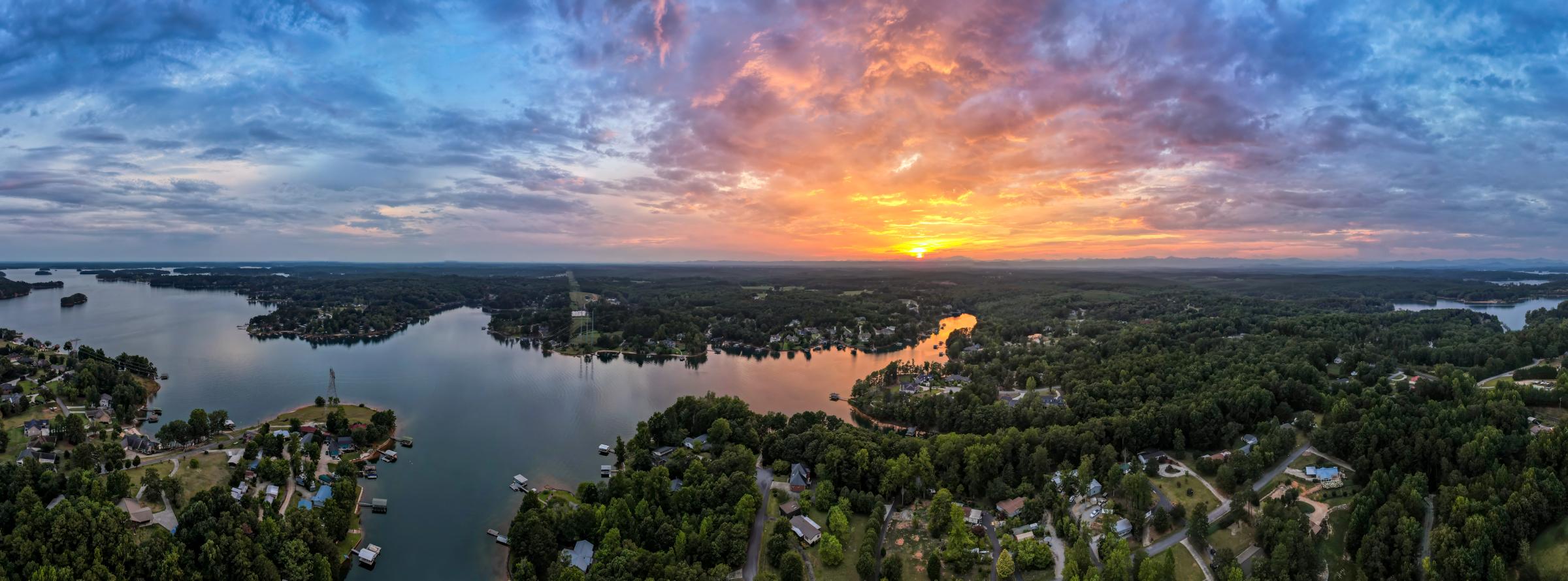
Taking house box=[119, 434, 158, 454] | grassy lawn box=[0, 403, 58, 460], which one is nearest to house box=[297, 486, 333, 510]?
house box=[119, 434, 158, 454]

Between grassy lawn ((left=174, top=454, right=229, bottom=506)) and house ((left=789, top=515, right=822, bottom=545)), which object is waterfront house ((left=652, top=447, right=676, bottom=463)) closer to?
house ((left=789, top=515, right=822, bottom=545))

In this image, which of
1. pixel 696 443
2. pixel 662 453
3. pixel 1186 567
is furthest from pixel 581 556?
pixel 1186 567

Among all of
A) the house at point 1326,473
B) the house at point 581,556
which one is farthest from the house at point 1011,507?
the house at point 581,556

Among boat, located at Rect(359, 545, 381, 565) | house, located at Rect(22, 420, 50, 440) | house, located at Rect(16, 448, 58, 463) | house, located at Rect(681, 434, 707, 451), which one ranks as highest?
house, located at Rect(22, 420, 50, 440)

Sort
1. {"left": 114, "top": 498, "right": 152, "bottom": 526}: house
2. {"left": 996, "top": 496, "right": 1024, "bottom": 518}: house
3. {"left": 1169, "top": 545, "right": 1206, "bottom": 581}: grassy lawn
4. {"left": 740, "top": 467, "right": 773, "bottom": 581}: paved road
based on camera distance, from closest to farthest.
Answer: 1. {"left": 1169, "top": 545, "right": 1206, "bottom": 581}: grassy lawn
2. {"left": 740, "top": 467, "right": 773, "bottom": 581}: paved road
3. {"left": 114, "top": 498, "right": 152, "bottom": 526}: house
4. {"left": 996, "top": 496, "right": 1024, "bottom": 518}: house

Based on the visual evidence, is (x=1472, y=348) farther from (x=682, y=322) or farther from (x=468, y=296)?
(x=468, y=296)

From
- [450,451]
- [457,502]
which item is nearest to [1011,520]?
[457,502]
